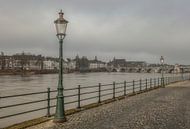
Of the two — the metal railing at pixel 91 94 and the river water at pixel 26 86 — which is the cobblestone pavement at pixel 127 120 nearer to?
the metal railing at pixel 91 94

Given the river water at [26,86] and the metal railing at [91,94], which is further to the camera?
the river water at [26,86]

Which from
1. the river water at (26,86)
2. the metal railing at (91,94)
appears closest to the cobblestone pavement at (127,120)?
the metal railing at (91,94)

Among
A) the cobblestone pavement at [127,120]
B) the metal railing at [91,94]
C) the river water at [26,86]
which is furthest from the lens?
the river water at [26,86]

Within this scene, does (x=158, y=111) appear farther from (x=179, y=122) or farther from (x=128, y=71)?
(x=128, y=71)

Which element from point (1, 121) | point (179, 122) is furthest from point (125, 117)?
point (1, 121)

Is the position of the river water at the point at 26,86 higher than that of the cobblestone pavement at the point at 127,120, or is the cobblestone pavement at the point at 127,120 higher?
the cobblestone pavement at the point at 127,120

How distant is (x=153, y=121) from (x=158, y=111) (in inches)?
123

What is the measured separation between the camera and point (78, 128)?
37.3ft

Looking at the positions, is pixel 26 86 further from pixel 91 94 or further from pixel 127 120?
pixel 127 120

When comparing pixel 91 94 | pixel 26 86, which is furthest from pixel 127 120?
pixel 26 86

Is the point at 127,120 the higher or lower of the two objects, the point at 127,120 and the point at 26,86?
the higher

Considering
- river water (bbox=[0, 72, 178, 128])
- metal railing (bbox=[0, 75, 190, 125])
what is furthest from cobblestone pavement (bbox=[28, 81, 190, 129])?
river water (bbox=[0, 72, 178, 128])

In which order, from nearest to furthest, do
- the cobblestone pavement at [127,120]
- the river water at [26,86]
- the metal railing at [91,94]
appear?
the cobblestone pavement at [127,120]
the metal railing at [91,94]
the river water at [26,86]

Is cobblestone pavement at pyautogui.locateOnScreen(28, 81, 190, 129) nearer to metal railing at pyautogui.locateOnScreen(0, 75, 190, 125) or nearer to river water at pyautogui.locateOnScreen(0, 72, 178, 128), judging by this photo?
metal railing at pyautogui.locateOnScreen(0, 75, 190, 125)
